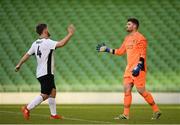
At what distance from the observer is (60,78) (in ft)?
56.6

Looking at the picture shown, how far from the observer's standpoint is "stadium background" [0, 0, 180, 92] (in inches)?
674

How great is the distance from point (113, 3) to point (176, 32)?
1.95 meters

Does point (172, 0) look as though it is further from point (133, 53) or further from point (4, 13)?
point (133, 53)

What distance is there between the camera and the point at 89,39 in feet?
58.8

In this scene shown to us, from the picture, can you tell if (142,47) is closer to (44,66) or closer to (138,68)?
(138,68)

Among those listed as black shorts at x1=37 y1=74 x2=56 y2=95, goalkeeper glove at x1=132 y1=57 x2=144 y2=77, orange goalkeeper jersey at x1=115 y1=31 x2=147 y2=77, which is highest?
orange goalkeeper jersey at x1=115 y1=31 x2=147 y2=77

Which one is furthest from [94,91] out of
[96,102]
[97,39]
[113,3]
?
[113,3]

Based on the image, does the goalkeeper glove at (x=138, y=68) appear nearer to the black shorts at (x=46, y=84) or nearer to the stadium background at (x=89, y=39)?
the black shorts at (x=46, y=84)

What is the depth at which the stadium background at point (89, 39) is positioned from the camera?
674 inches

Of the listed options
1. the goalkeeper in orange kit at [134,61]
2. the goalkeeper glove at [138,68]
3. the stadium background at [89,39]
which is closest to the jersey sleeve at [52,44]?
the goalkeeper in orange kit at [134,61]

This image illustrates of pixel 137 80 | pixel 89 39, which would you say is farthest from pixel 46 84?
pixel 89 39

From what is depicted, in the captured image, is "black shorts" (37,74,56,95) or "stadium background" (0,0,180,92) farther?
"stadium background" (0,0,180,92)

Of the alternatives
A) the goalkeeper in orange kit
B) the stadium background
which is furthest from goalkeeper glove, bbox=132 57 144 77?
the stadium background

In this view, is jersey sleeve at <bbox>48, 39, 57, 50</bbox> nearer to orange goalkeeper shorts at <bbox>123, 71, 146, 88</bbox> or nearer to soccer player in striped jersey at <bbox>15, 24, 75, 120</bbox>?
soccer player in striped jersey at <bbox>15, 24, 75, 120</bbox>
